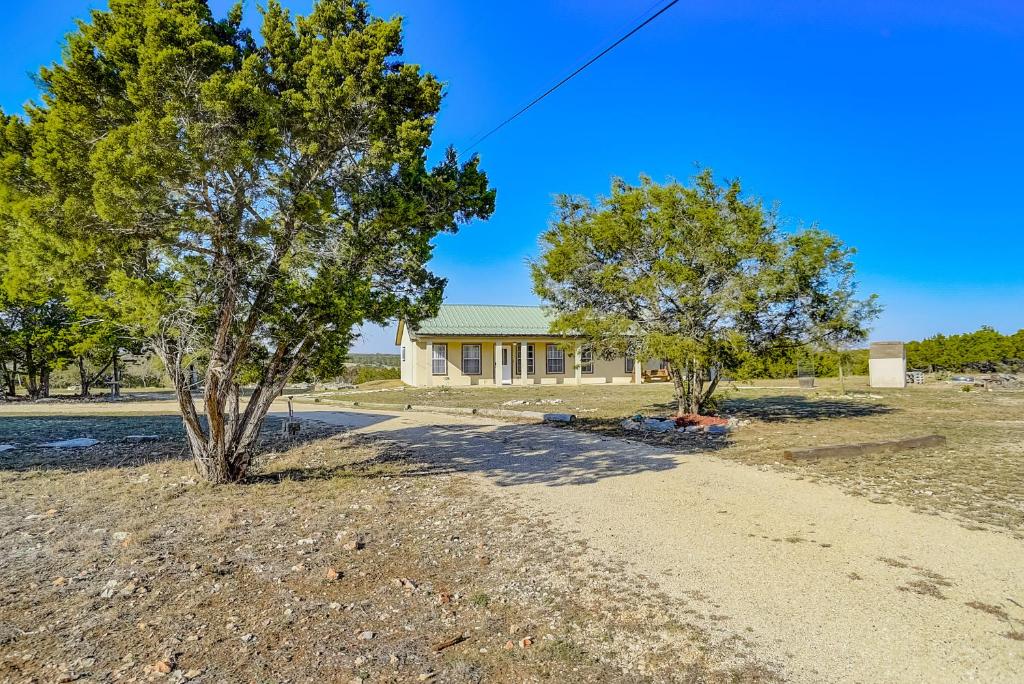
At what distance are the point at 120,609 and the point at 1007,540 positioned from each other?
6.75 meters

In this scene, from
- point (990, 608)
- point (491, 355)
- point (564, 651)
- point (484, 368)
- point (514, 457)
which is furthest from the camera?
point (491, 355)

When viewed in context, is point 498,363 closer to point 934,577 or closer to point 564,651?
point 934,577

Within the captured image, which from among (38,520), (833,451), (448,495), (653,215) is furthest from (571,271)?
(38,520)

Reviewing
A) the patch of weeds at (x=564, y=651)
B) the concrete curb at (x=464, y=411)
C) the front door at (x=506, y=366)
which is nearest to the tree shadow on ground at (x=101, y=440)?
the concrete curb at (x=464, y=411)

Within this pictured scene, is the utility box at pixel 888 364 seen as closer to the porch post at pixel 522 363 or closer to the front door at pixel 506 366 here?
the porch post at pixel 522 363

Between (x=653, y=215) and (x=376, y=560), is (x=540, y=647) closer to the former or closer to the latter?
(x=376, y=560)

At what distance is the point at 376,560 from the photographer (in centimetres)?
459

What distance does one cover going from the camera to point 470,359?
30.2 meters

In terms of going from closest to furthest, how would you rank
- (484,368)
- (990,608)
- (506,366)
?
(990,608)
(484,368)
(506,366)

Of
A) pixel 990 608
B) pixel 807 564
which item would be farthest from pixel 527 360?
pixel 990 608

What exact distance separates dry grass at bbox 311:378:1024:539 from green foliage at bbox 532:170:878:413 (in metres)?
1.92

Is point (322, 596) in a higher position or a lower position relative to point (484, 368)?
lower

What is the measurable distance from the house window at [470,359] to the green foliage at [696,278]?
17132 mm

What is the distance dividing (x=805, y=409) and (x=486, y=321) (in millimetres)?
18703
